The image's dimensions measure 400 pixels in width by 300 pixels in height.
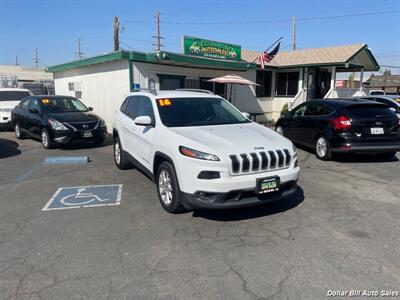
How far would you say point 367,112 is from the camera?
7855mm

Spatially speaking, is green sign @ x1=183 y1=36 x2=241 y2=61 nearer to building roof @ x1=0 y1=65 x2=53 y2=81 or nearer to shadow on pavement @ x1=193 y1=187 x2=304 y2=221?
shadow on pavement @ x1=193 y1=187 x2=304 y2=221

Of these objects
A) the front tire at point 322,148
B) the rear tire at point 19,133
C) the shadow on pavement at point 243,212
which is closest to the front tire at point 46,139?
the rear tire at point 19,133

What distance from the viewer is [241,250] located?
12.3 ft

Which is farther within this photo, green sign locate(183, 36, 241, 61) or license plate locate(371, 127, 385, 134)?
green sign locate(183, 36, 241, 61)

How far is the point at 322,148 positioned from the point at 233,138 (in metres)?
4.73

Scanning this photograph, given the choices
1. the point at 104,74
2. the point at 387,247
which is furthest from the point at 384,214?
the point at 104,74

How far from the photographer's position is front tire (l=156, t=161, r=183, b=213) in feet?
14.7

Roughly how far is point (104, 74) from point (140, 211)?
33.2 feet

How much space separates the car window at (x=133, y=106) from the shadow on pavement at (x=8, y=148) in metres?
4.72

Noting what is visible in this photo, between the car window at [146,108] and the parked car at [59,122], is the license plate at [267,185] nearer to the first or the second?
the car window at [146,108]

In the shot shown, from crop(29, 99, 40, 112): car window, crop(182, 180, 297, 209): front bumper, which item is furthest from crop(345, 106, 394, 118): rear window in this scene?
crop(29, 99, 40, 112): car window

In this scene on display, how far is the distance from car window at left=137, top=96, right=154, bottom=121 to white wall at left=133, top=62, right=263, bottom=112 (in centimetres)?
662

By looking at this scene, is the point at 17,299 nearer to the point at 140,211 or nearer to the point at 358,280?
the point at 140,211

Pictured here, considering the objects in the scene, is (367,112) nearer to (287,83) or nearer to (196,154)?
(196,154)
